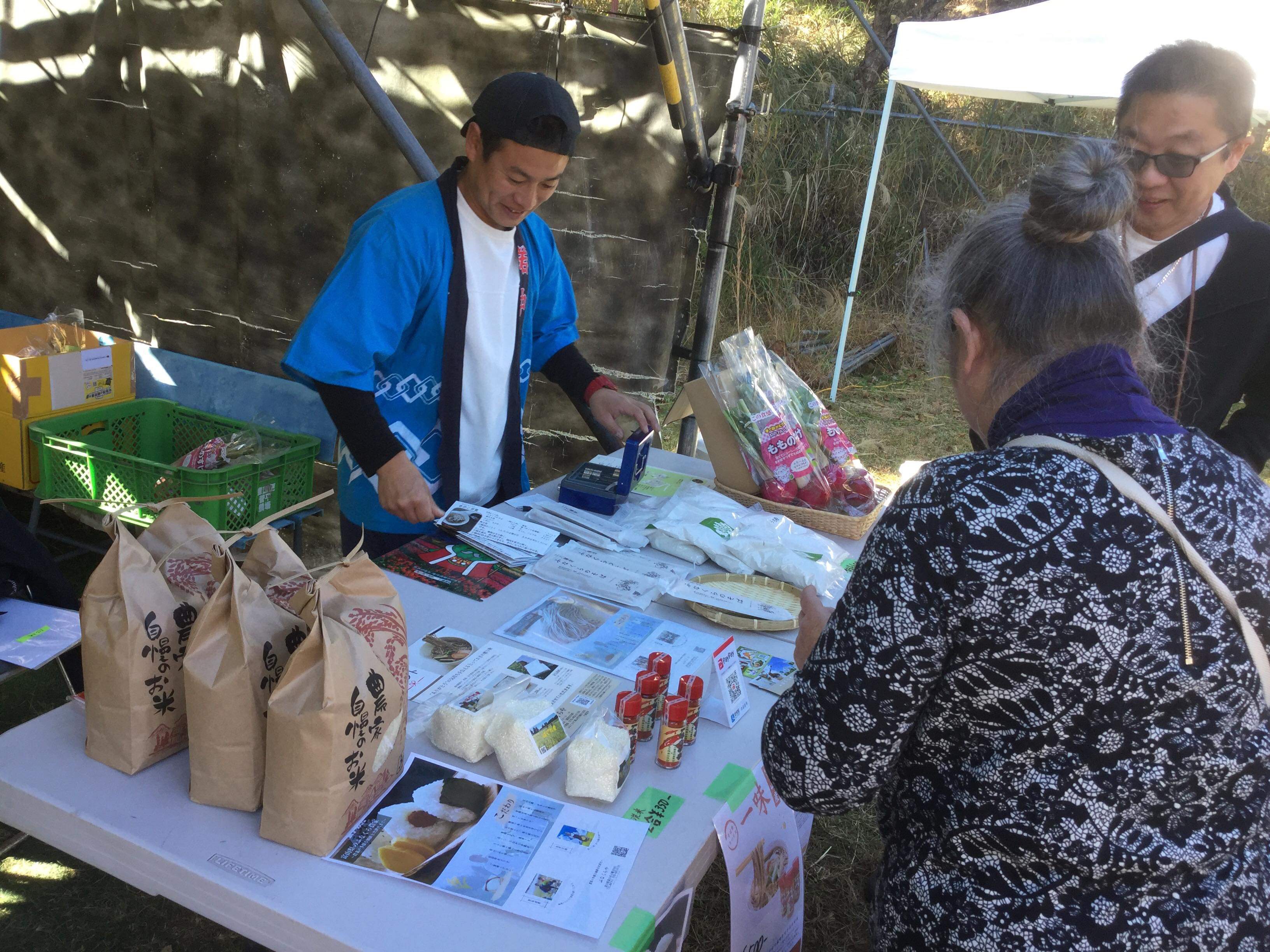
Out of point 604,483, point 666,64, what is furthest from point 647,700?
point 666,64

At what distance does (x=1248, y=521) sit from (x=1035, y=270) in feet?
1.21

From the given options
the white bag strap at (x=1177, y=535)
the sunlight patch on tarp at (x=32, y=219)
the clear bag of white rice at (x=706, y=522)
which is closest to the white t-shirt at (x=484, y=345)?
the clear bag of white rice at (x=706, y=522)

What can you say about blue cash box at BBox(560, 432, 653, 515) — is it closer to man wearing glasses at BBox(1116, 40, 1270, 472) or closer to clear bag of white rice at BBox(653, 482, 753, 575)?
clear bag of white rice at BBox(653, 482, 753, 575)

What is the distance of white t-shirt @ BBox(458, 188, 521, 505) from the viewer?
88.1 inches

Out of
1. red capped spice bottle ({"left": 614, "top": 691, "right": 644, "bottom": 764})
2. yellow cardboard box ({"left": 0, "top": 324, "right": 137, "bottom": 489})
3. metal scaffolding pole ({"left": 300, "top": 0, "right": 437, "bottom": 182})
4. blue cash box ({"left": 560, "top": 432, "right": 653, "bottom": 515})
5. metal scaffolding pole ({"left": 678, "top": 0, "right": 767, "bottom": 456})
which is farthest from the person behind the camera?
yellow cardboard box ({"left": 0, "top": 324, "right": 137, "bottom": 489})

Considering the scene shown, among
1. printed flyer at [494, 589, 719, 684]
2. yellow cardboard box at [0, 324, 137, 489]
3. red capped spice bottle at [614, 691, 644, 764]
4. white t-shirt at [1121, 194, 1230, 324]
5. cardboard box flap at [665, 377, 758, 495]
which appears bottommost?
yellow cardboard box at [0, 324, 137, 489]

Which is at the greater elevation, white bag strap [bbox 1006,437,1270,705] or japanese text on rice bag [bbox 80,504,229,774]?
white bag strap [bbox 1006,437,1270,705]

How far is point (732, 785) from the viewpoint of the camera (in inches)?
54.1

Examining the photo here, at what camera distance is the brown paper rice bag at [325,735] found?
1.08m

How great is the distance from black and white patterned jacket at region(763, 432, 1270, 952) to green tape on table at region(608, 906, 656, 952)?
28 cm

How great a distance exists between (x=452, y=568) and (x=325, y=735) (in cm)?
90

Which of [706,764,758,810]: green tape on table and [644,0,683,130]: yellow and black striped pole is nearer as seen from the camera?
[706,764,758,810]: green tape on table

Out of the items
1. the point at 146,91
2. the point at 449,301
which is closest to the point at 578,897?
the point at 449,301

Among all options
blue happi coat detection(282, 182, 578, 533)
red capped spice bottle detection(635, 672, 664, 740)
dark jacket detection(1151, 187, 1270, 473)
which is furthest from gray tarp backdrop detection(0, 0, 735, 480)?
red capped spice bottle detection(635, 672, 664, 740)
